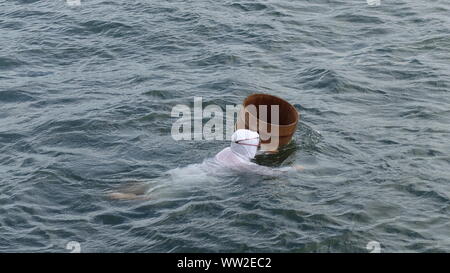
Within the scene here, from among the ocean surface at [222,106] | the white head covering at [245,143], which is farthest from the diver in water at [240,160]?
the ocean surface at [222,106]

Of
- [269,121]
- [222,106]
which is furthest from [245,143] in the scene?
[222,106]

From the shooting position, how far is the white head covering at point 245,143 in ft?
33.7

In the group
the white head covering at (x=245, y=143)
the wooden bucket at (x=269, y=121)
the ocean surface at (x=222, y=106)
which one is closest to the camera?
the ocean surface at (x=222, y=106)

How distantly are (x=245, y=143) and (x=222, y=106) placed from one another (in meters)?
2.97

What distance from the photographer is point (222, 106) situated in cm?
1316

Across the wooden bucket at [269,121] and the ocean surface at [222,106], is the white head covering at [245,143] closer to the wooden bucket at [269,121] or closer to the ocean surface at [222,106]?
the wooden bucket at [269,121]

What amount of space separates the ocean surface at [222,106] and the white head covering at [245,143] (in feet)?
1.22

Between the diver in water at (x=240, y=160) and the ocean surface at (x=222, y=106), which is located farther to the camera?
the diver in water at (x=240, y=160)

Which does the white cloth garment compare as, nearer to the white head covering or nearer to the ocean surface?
the white head covering

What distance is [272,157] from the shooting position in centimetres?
1122

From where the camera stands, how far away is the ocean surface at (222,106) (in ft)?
30.4

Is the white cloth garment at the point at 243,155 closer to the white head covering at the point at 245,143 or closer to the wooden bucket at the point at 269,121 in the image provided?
the white head covering at the point at 245,143

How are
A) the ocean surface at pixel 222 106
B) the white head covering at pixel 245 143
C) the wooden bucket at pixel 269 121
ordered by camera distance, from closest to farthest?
the ocean surface at pixel 222 106, the white head covering at pixel 245 143, the wooden bucket at pixel 269 121

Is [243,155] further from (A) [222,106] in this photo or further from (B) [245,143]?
(A) [222,106]
